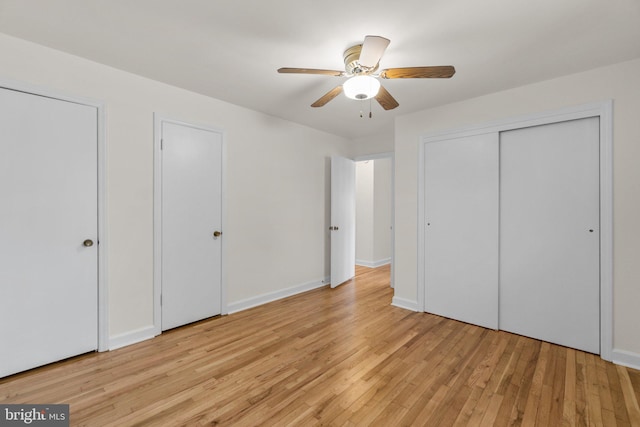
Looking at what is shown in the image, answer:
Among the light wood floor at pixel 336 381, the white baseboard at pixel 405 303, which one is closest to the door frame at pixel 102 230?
the light wood floor at pixel 336 381

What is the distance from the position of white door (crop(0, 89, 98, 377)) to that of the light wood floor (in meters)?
0.25

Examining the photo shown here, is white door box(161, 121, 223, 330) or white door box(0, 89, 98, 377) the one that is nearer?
white door box(0, 89, 98, 377)

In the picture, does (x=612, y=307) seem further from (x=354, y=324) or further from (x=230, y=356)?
(x=230, y=356)

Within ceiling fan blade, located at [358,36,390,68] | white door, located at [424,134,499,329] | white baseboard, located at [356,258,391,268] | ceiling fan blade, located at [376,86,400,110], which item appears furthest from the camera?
white baseboard, located at [356,258,391,268]

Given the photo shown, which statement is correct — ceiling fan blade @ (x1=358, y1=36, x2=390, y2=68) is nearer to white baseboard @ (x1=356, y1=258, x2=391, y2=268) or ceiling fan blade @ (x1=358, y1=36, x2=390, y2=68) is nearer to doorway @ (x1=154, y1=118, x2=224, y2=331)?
doorway @ (x1=154, y1=118, x2=224, y2=331)

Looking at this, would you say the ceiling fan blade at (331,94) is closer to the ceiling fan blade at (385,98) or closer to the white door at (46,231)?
the ceiling fan blade at (385,98)

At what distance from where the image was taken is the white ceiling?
5.70 feet

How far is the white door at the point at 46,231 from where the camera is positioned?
2.09 m

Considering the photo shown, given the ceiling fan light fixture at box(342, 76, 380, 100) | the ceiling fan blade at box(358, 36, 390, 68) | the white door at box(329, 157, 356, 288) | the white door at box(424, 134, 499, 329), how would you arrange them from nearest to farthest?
the ceiling fan blade at box(358, 36, 390, 68) < the ceiling fan light fixture at box(342, 76, 380, 100) < the white door at box(424, 134, 499, 329) < the white door at box(329, 157, 356, 288)

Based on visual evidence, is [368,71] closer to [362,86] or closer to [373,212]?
[362,86]

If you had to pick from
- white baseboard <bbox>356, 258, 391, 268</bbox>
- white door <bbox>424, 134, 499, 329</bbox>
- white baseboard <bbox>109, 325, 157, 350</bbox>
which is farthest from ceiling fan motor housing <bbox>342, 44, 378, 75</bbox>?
white baseboard <bbox>356, 258, 391, 268</bbox>

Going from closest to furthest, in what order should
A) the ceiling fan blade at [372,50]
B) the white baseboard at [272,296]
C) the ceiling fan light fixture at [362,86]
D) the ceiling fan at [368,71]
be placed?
the ceiling fan blade at [372,50] < the ceiling fan at [368,71] < the ceiling fan light fixture at [362,86] < the white baseboard at [272,296]

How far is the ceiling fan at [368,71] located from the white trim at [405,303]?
2.45m

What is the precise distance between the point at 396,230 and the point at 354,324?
1327mm
